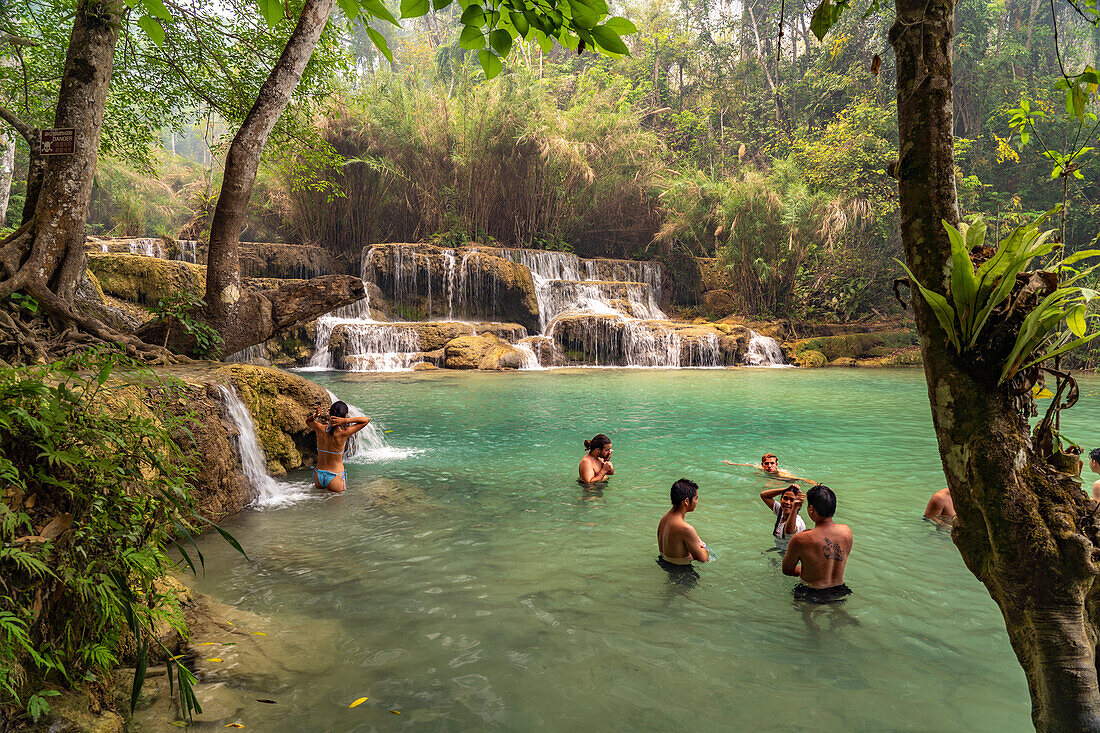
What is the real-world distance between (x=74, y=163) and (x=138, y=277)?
9.61 m

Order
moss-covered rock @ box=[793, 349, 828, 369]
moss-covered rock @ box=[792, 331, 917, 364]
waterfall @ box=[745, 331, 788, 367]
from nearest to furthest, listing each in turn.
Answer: moss-covered rock @ box=[793, 349, 828, 369] → waterfall @ box=[745, 331, 788, 367] → moss-covered rock @ box=[792, 331, 917, 364]

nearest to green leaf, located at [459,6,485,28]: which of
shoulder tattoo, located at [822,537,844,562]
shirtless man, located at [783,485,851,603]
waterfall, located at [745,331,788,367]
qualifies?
shirtless man, located at [783,485,851,603]

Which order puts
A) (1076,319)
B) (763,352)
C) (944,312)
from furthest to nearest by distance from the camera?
(763,352) < (944,312) < (1076,319)

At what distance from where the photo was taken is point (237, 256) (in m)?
7.49

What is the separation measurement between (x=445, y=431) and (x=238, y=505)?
4.09 meters

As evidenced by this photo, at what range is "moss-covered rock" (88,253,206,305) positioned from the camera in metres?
13.9

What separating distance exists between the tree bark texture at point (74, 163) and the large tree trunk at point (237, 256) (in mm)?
1247

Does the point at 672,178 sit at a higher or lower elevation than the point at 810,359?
higher

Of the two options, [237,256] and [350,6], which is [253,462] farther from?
[350,6]

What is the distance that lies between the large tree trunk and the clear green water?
2.36 meters

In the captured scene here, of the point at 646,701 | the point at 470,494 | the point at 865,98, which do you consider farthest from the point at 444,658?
the point at 865,98

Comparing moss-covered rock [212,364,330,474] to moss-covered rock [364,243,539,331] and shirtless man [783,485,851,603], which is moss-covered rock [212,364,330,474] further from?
moss-covered rock [364,243,539,331]

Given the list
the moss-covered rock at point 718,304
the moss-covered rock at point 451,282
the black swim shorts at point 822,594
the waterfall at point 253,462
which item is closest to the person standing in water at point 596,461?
the black swim shorts at point 822,594

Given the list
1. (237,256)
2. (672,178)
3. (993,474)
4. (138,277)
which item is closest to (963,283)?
(993,474)
